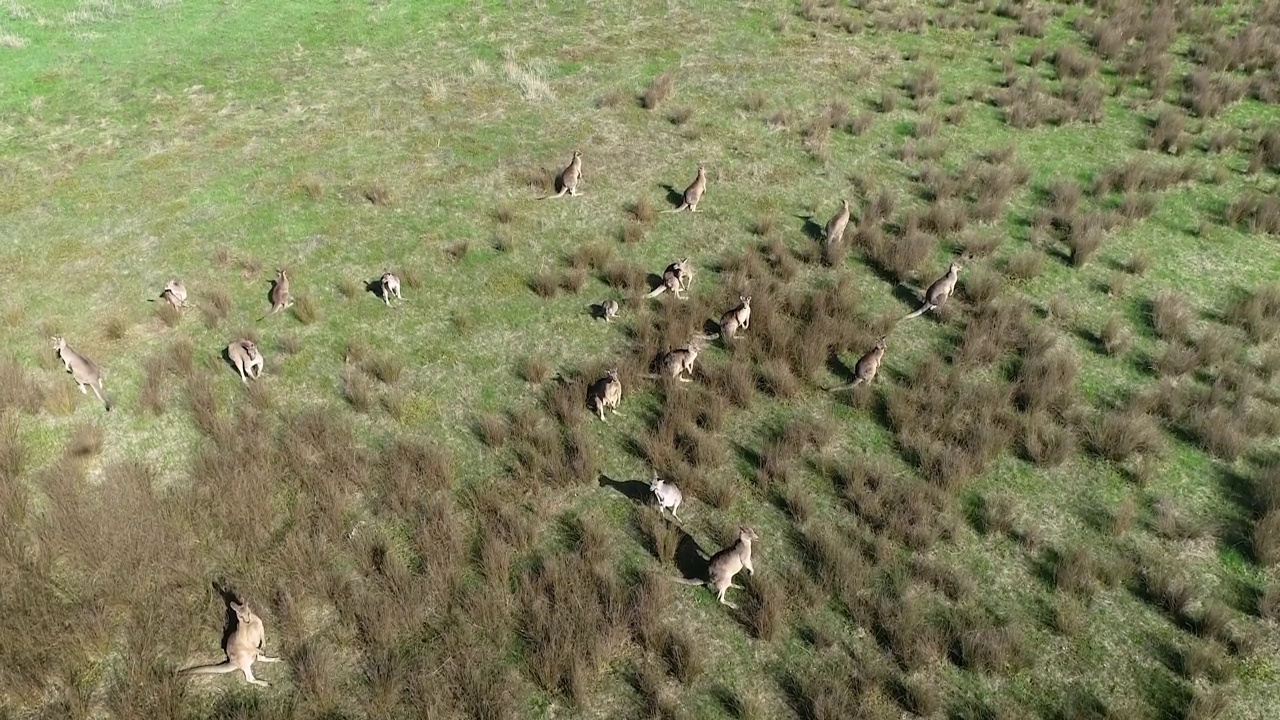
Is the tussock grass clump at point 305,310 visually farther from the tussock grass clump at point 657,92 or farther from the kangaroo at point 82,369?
the tussock grass clump at point 657,92

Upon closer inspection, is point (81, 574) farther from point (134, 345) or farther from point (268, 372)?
point (134, 345)

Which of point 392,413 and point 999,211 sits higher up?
point 999,211

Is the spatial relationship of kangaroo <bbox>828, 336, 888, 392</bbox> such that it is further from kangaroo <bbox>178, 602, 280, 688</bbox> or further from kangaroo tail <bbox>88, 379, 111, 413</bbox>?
kangaroo tail <bbox>88, 379, 111, 413</bbox>

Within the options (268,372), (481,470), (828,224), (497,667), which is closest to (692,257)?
(828,224)

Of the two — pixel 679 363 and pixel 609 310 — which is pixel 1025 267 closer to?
pixel 679 363

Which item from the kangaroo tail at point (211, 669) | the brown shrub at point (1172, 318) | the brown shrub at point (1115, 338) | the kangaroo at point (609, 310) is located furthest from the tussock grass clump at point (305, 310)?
the brown shrub at point (1172, 318)

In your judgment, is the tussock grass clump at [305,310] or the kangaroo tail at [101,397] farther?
the tussock grass clump at [305,310]
